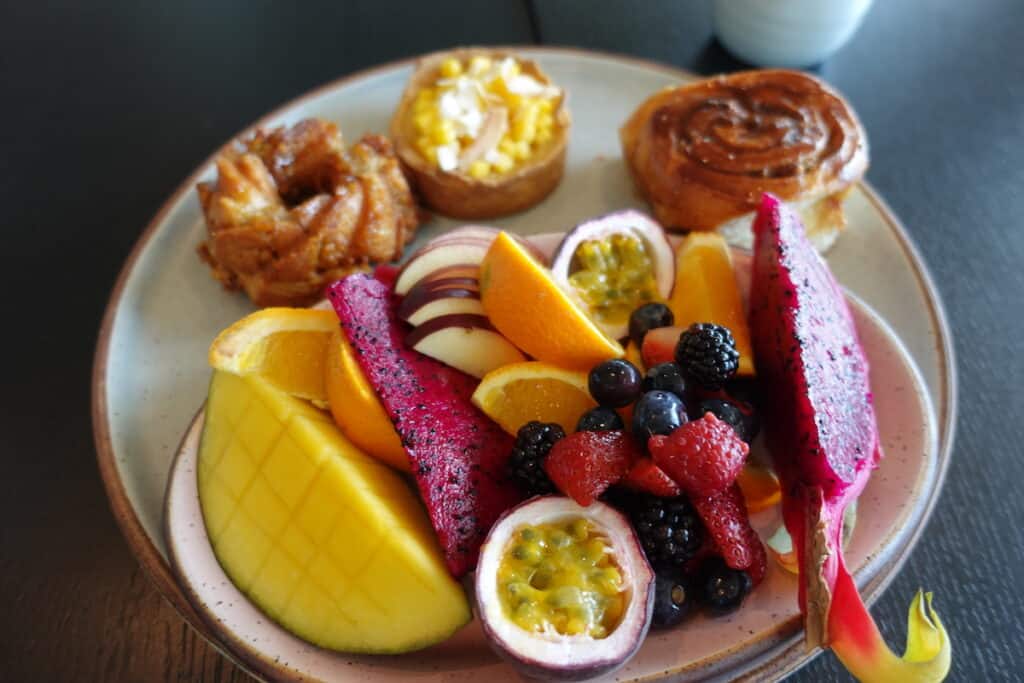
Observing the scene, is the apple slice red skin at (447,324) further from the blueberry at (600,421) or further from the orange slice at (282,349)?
the blueberry at (600,421)

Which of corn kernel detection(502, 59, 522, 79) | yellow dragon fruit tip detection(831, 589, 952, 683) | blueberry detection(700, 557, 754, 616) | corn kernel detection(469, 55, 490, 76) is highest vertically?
corn kernel detection(469, 55, 490, 76)

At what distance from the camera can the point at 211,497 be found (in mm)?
1459

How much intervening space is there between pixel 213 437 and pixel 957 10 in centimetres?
303

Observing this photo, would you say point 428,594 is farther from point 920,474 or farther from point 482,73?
point 482,73

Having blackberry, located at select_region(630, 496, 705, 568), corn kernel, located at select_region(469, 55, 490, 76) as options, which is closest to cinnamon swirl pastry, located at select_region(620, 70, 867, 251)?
corn kernel, located at select_region(469, 55, 490, 76)

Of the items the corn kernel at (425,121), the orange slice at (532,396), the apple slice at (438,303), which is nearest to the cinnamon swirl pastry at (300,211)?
the corn kernel at (425,121)

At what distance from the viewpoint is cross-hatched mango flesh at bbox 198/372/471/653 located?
49.9 inches

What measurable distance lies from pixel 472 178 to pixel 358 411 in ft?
3.03

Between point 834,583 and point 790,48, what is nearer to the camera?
point 834,583

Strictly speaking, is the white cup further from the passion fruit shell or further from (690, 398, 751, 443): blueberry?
(690, 398, 751, 443): blueberry

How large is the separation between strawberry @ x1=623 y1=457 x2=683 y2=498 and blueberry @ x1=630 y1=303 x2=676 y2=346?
354 millimetres

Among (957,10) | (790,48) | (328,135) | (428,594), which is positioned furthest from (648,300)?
(957,10)

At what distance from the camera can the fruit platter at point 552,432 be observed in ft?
3.99

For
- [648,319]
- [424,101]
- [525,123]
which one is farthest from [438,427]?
[424,101]
